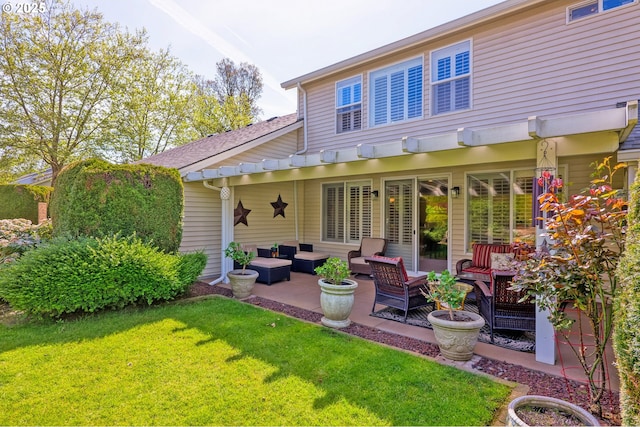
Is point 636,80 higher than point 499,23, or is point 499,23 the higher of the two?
point 499,23

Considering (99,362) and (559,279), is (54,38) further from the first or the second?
(559,279)

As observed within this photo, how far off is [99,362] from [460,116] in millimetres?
7345

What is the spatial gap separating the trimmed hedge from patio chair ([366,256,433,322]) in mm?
3471

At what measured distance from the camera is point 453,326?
3441 millimetres

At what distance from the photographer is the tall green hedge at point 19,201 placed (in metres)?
12.1

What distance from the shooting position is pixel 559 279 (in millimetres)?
2611

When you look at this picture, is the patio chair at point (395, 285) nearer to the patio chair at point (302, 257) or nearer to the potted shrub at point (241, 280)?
the potted shrub at point (241, 280)

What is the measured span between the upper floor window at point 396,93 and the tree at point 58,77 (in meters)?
14.2

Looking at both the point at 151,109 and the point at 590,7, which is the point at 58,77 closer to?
the point at 151,109

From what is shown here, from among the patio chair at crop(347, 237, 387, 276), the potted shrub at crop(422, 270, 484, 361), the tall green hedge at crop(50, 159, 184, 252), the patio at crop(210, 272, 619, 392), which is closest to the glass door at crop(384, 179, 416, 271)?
the patio chair at crop(347, 237, 387, 276)

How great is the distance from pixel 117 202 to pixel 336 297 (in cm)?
434

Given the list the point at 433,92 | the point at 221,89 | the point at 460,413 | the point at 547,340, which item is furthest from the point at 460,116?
the point at 221,89

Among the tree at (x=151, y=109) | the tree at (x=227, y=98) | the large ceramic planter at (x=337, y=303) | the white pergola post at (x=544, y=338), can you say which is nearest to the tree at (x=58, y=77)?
the tree at (x=151, y=109)

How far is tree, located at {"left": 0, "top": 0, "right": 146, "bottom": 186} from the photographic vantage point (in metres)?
13.4
